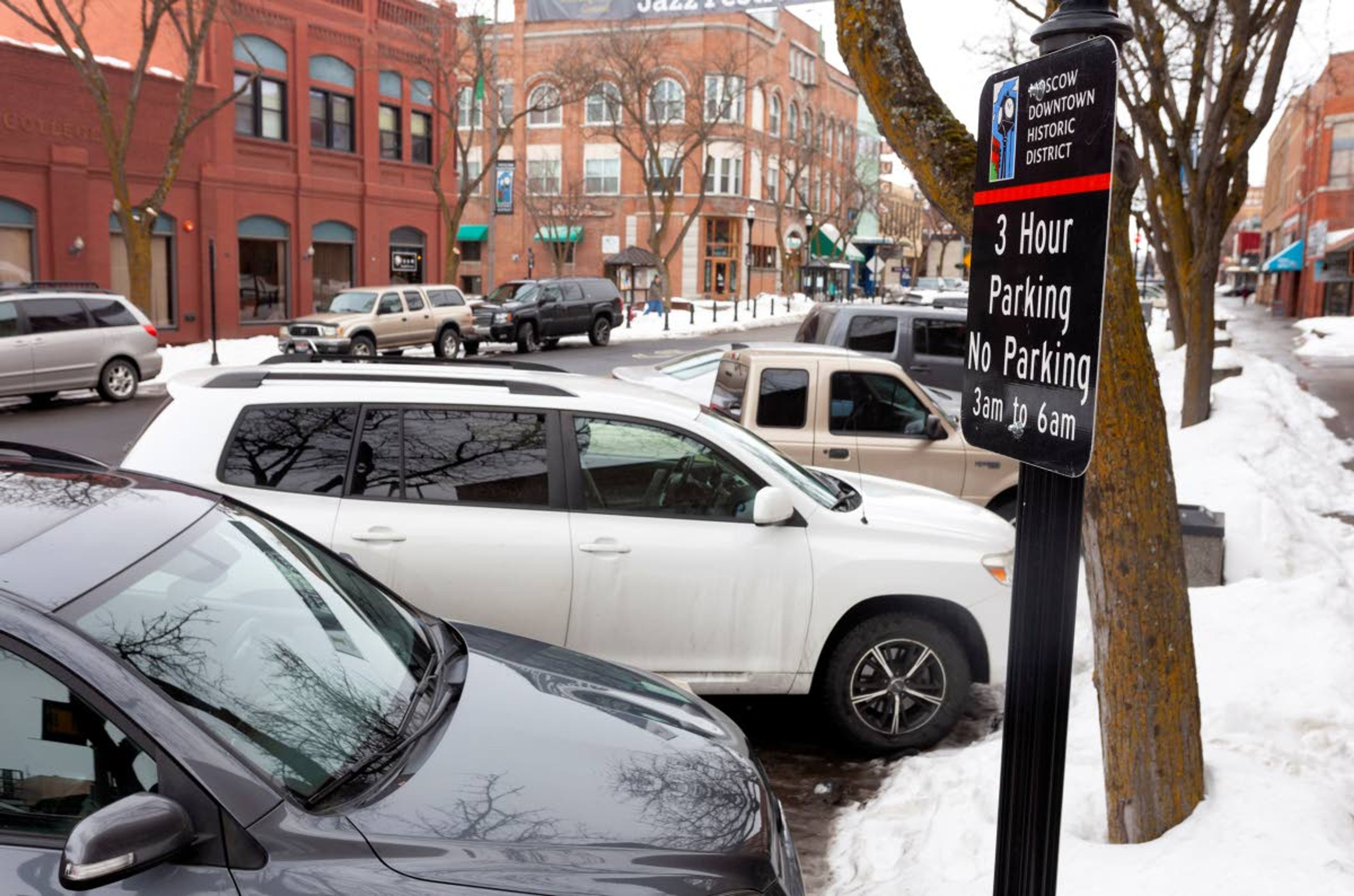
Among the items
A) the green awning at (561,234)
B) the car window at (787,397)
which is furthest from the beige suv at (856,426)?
the green awning at (561,234)

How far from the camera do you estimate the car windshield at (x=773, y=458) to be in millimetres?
5992

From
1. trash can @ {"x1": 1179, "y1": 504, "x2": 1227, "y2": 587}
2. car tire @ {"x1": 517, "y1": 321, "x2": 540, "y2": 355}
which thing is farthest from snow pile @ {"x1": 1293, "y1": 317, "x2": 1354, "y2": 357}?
trash can @ {"x1": 1179, "y1": 504, "x2": 1227, "y2": 587}

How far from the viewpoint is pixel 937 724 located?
19.4 feet

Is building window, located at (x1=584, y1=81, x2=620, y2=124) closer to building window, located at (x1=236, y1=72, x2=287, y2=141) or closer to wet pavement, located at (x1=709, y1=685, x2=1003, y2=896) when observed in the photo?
building window, located at (x1=236, y1=72, x2=287, y2=141)

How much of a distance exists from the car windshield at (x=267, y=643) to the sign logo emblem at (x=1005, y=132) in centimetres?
205

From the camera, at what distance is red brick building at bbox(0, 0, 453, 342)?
26.7m

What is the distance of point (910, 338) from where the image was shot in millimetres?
14094

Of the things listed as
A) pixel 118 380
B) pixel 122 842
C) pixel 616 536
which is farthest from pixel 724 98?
pixel 122 842

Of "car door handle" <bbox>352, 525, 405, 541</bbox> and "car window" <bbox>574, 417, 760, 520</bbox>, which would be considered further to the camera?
"car window" <bbox>574, 417, 760, 520</bbox>

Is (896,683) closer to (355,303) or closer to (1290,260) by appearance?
(355,303)

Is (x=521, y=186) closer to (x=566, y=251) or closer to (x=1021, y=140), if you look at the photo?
(x=566, y=251)

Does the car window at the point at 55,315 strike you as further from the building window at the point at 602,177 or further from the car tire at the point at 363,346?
the building window at the point at 602,177

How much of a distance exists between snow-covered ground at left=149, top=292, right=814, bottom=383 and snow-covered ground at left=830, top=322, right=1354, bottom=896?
4665 millimetres

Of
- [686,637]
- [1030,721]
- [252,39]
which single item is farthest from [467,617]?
[252,39]
